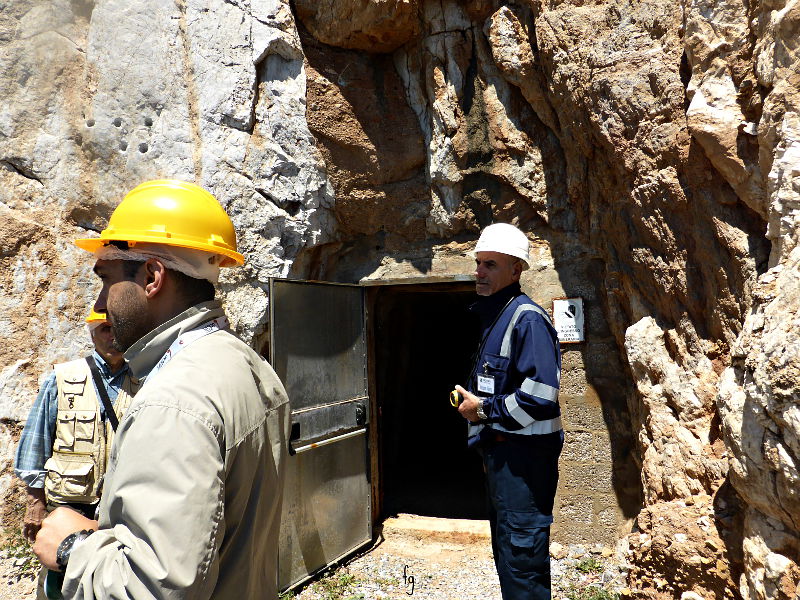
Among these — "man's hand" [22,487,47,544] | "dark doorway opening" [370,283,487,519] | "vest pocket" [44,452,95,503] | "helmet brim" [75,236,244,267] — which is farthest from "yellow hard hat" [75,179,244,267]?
"dark doorway opening" [370,283,487,519]

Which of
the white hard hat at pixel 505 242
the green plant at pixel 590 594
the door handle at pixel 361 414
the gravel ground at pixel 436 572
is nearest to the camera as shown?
the white hard hat at pixel 505 242

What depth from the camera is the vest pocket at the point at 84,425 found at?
2.34m

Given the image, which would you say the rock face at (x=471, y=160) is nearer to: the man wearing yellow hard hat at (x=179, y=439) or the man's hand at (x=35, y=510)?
the man's hand at (x=35, y=510)

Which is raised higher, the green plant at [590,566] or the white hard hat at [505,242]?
the white hard hat at [505,242]

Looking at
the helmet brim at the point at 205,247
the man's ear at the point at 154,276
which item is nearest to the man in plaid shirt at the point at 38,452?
the helmet brim at the point at 205,247

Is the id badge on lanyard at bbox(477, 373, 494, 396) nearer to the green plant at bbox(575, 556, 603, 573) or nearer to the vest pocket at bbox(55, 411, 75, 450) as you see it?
the vest pocket at bbox(55, 411, 75, 450)

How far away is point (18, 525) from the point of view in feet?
12.5

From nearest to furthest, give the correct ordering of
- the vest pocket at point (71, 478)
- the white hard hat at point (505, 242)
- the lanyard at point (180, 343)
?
the lanyard at point (180, 343)
the vest pocket at point (71, 478)
the white hard hat at point (505, 242)

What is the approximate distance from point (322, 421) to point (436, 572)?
1.38m

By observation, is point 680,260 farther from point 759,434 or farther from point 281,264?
point 281,264

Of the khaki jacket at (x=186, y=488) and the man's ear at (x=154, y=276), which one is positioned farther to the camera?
the man's ear at (x=154, y=276)

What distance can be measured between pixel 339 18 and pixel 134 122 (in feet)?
5.78

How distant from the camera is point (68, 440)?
7.70 ft

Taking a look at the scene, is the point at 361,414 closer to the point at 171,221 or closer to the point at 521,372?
the point at 521,372
